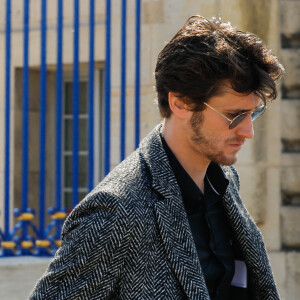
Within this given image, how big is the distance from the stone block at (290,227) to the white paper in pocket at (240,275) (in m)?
3.35

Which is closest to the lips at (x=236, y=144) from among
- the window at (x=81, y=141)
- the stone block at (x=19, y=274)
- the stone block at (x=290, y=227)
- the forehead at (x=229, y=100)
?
the forehead at (x=229, y=100)

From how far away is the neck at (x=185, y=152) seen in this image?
2832 millimetres

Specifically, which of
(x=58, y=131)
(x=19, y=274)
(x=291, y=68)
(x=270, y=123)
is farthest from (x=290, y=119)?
(x=19, y=274)

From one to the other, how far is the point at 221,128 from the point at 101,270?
0.61 meters

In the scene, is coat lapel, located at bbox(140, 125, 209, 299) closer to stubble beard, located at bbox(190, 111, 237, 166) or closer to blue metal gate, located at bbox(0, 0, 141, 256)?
stubble beard, located at bbox(190, 111, 237, 166)

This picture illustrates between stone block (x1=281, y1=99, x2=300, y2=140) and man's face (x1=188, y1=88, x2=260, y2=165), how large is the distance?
3.45m

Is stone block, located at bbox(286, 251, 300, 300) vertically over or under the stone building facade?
under

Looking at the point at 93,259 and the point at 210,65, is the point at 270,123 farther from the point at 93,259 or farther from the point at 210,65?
the point at 93,259

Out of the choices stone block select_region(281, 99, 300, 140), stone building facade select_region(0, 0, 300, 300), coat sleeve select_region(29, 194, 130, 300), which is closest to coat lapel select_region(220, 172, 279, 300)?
coat sleeve select_region(29, 194, 130, 300)

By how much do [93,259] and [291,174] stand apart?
3877mm

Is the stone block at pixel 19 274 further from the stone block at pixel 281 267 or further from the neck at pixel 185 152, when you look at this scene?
the neck at pixel 185 152

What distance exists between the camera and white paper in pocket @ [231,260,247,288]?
2889 mm

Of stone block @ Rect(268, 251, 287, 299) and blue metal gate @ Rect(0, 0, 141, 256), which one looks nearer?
stone block @ Rect(268, 251, 287, 299)

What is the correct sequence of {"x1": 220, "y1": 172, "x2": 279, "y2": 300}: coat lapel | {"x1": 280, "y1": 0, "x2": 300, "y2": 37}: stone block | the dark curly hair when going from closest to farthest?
the dark curly hair → {"x1": 220, "y1": 172, "x2": 279, "y2": 300}: coat lapel → {"x1": 280, "y1": 0, "x2": 300, "y2": 37}: stone block
